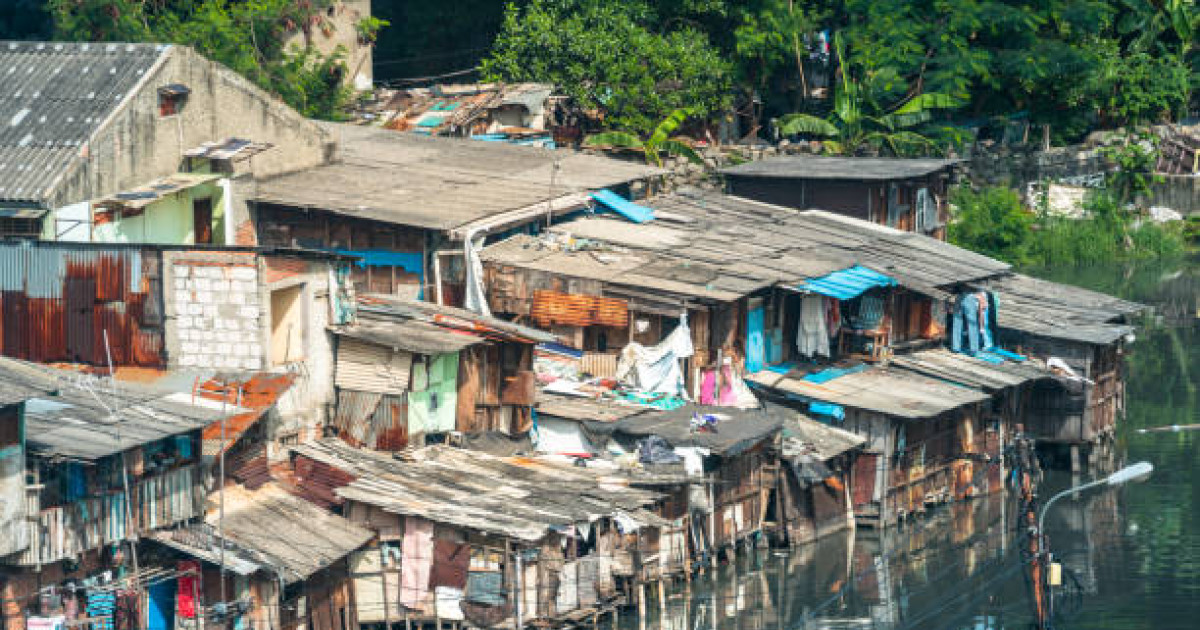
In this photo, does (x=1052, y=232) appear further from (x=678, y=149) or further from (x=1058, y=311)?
(x=1058, y=311)

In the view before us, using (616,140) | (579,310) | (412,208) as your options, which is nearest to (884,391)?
(579,310)

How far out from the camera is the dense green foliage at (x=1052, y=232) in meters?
55.7

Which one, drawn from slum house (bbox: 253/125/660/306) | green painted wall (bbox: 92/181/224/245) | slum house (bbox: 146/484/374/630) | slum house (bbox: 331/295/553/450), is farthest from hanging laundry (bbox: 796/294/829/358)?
slum house (bbox: 146/484/374/630)

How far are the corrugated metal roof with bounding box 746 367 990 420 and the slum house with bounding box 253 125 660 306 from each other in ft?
18.3

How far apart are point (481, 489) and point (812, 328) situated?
10237 millimetres

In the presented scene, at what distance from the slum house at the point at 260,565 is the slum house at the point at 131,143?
23.6ft

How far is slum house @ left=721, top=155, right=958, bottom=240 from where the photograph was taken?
1807 inches

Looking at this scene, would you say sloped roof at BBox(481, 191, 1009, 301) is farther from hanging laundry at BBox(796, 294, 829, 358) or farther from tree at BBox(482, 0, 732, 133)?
tree at BBox(482, 0, 732, 133)

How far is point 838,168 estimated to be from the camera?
4697 cm

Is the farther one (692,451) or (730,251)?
(730,251)

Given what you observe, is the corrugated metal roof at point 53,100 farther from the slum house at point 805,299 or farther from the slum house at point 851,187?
the slum house at point 851,187

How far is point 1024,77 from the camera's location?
187 ft

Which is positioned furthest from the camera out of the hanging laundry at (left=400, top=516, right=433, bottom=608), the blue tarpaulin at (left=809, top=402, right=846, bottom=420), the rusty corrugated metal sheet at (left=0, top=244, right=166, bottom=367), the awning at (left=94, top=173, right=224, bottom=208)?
the blue tarpaulin at (left=809, top=402, right=846, bottom=420)

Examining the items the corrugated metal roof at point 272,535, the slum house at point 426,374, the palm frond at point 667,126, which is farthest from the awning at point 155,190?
the palm frond at point 667,126
